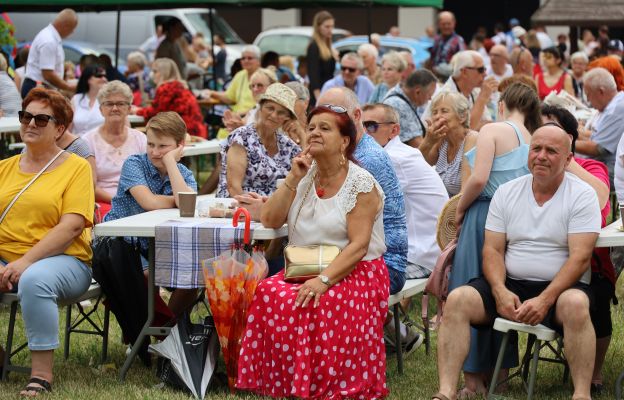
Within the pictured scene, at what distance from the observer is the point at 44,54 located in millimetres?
11930

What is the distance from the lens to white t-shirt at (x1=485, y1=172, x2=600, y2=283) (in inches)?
194

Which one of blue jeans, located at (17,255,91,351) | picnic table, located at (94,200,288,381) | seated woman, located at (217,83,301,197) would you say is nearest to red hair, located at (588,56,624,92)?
seated woman, located at (217,83,301,197)

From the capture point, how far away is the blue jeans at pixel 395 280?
555 cm

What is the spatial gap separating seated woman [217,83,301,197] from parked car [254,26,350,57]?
52.6 feet

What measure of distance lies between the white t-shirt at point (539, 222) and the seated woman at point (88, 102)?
217 inches

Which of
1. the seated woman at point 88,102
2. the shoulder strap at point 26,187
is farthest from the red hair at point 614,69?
the shoulder strap at point 26,187

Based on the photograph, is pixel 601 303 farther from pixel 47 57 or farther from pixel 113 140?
pixel 47 57

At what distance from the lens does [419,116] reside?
9.53 metres

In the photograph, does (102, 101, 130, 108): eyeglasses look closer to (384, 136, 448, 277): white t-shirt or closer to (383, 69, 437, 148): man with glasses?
(384, 136, 448, 277): white t-shirt

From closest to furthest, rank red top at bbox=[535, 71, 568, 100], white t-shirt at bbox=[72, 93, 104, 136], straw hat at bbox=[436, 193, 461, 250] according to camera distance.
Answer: straw hat at bbox=[436, 193, 461, 250], white t-shirt at bbox=[72, 93, 104, 136], red top at bbox=[535, 71, 568, 100]

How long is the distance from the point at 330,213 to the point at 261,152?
129 centimetres

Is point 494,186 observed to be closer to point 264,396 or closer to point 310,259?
point 310,259

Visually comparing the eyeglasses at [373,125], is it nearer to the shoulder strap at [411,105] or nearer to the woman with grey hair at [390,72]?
the shoulder strap at [411,105]

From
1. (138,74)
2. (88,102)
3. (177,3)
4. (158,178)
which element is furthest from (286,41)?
(158,178)
